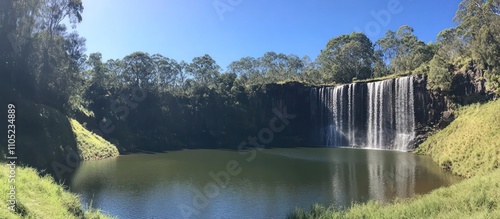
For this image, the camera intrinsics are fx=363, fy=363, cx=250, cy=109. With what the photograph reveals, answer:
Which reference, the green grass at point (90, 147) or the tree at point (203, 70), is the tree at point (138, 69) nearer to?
the tree at point (203, 70)

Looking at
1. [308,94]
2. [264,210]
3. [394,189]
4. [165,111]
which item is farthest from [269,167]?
[165,111]

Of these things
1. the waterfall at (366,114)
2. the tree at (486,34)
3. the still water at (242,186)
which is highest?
the tree at (486,34)

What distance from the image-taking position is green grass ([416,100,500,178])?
1035 inches

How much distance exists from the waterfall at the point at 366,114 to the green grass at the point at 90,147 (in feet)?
122

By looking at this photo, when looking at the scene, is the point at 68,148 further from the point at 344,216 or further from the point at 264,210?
the point at 344,216

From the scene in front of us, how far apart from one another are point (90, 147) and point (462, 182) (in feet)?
132

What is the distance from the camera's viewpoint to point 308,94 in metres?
71.9

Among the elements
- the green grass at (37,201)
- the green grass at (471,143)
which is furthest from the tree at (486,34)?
the green grass at (37,201)

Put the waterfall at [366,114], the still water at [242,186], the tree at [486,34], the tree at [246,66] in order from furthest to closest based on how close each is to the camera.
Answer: the tree at [246,66] → the waterfall at [366,114] → the tree at [486,34] → the still water at [242,186]

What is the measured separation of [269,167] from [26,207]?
26134 mm

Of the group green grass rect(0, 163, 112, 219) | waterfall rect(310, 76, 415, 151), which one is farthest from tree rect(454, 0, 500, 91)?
green grass rect(0, 163, 112, 219)

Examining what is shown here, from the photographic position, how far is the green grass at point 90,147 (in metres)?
42.9

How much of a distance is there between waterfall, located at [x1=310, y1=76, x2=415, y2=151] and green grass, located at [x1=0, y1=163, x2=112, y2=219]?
46859 millimetres

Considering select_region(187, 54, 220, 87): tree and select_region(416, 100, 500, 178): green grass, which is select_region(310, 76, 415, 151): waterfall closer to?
select_region(416, 100, 500, 178): green grass
